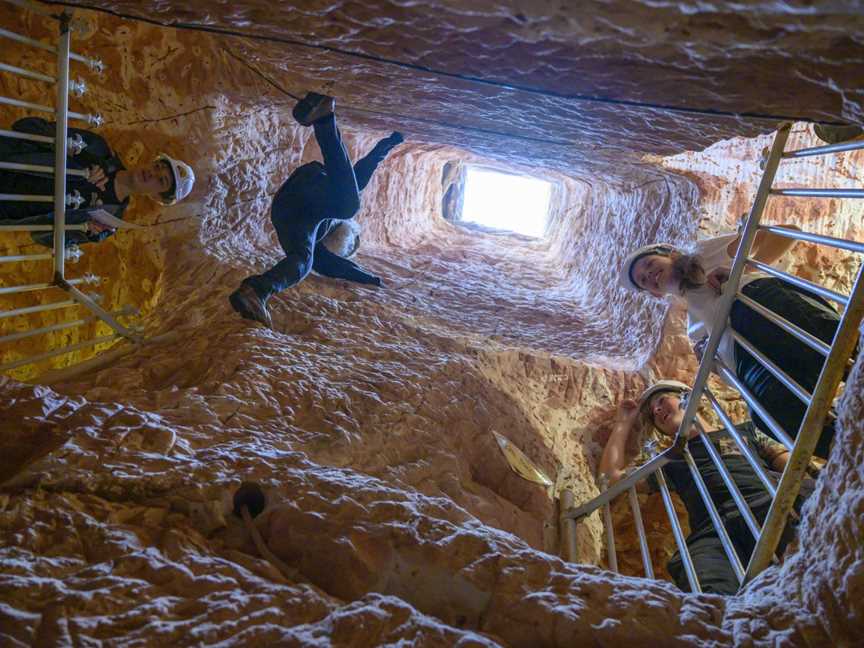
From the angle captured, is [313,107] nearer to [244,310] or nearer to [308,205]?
[308,205]

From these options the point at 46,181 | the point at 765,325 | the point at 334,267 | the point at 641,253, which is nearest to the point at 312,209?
the point at 334,267

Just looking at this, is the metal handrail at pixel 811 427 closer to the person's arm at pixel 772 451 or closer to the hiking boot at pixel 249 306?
the person's arm at pixel 772 451

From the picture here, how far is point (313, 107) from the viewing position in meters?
2.41

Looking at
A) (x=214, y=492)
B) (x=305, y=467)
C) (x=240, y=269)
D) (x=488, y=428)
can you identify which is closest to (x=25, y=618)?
(x=214, y=492)

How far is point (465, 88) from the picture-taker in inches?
77.7

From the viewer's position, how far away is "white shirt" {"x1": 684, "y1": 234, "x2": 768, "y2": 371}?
1.94m

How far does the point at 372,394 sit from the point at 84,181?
1.54m

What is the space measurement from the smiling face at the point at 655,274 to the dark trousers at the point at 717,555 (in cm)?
88

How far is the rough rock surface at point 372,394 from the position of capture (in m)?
1.02

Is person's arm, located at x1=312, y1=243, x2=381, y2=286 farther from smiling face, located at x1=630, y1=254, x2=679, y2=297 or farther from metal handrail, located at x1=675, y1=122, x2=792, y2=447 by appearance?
metal handrail, located at x1=675, y1=122, x2=792, y2=447

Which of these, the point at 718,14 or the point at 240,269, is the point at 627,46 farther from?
the point at 240,269

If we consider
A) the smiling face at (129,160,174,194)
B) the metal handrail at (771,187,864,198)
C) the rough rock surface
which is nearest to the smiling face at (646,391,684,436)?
the rough rock surface

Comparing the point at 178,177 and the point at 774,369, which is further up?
the point at 178,177

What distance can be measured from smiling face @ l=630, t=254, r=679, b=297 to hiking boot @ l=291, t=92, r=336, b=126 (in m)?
1.47
